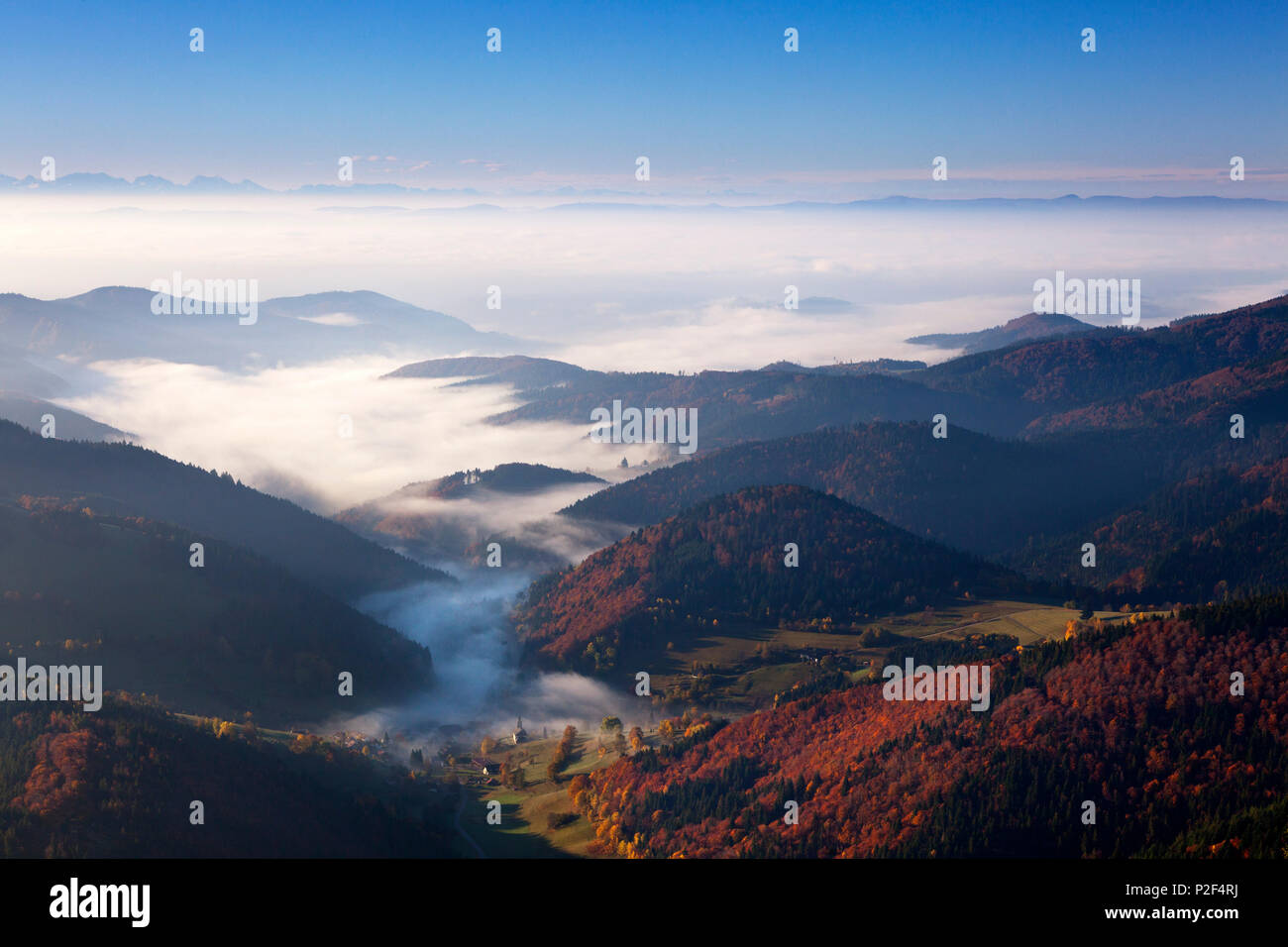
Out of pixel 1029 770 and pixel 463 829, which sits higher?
pixel 1029 770

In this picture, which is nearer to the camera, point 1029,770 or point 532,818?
point 1029,770

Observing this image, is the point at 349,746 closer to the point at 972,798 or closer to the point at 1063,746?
the point at 972,798

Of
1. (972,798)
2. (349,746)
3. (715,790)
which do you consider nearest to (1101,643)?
(972,798)

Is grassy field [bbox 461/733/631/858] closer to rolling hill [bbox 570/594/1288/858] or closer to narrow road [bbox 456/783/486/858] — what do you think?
narrow road [bbox 456/783/486/858]
